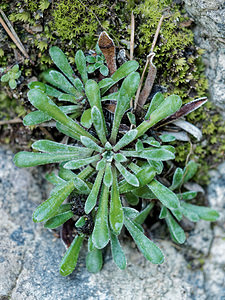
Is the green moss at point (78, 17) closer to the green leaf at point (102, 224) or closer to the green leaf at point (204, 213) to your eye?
the green leaf at point (102, 224)

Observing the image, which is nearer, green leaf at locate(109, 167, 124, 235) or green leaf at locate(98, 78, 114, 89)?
green leaf at locate(109, 167, 124, 235)

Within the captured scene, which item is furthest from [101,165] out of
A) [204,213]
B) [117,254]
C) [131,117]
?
[204,213]

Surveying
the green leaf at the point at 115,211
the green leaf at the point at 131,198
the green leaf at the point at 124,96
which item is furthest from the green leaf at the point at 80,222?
the green leaf at the point at 124,96

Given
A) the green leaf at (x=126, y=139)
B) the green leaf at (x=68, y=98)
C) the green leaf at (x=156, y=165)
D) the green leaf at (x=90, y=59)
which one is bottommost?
the green leaf at (x=156, y=165)

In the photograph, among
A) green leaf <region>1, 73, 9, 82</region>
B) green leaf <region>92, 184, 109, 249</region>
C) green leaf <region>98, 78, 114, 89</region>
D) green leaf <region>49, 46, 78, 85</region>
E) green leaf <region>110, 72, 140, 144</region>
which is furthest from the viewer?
green leaf <region>1, 73, 9, 82</region>

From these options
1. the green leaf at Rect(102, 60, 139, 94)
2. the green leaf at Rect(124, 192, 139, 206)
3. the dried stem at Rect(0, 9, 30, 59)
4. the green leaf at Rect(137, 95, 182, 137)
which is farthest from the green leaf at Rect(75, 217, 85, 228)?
the dried stem at Rect(0, 9, 30, 59)

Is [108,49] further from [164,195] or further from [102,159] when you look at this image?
[164,195]

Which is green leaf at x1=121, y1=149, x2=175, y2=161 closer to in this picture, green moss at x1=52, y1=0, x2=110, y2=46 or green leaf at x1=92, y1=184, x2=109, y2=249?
green leaf at x1=92, y1=184, x2=109, y2=249
